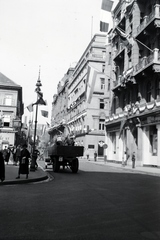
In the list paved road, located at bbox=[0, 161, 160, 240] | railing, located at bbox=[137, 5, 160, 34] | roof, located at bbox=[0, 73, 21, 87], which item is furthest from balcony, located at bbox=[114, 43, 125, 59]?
roof, located at bbox=[0, 73, 21, 87]

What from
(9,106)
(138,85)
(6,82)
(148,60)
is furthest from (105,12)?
(6,82)

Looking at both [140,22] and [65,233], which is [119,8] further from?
[65,233]

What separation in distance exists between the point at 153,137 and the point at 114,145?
10.9 metres

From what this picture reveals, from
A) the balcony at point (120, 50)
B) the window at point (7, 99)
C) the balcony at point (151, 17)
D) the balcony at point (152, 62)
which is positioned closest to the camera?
the balcony at point (152, 62)

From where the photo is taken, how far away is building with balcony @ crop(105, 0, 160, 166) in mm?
25469

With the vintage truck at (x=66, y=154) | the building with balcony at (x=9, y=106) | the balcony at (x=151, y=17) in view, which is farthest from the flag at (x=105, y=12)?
the building with balcony at (x=9, y=106)

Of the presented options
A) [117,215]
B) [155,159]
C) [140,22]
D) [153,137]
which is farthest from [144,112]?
[117,215]

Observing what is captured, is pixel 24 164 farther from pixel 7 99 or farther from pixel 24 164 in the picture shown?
pixel 7 99

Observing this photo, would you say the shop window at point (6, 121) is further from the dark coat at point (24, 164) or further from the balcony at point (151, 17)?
the dark coat at point (24, 164)

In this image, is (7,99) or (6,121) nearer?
(6,121)

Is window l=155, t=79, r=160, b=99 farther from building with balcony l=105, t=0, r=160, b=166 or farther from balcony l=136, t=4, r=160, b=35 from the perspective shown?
balcony l=136, t=4, r=160, b=35

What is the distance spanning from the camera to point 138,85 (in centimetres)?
2906

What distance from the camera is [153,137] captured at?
26.5 metres

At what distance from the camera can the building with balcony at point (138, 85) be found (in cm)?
2547
